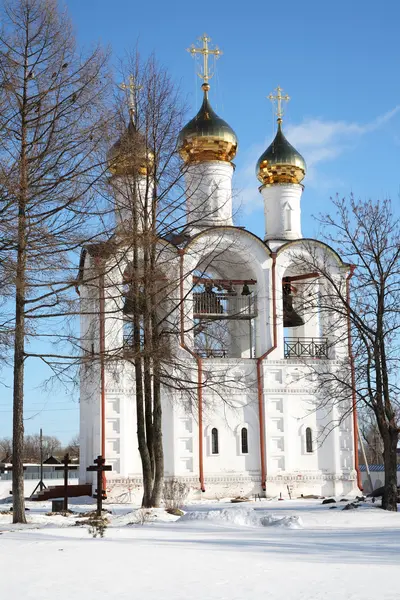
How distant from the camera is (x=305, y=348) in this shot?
24.0 metres

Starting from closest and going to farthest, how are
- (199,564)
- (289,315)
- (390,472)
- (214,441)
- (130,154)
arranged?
1. (199,564)
2. (130,154)
3. (390,472)
4. (214,441)
5. (289,315)

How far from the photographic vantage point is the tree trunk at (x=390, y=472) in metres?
15.4

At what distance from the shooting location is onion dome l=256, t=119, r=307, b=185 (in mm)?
25359

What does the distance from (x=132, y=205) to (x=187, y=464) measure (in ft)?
29.0

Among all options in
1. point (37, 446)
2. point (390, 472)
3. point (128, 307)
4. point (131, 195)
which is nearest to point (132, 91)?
point (131, 195)

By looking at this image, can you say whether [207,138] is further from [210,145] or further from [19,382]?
[19,382]

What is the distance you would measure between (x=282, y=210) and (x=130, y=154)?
11554 millimetres

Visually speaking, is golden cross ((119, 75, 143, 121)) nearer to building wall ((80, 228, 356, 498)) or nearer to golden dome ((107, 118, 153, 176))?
golden dome ((107, 118, 153, 176))

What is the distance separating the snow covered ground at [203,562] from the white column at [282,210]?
13771 mm

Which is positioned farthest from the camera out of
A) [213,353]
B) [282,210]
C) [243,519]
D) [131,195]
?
[282,210]

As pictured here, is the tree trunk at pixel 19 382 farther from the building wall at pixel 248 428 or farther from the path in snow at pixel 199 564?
the building wall at pixel 248 428

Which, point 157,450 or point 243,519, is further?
point 157,450

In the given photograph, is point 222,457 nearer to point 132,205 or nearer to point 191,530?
point 132,205

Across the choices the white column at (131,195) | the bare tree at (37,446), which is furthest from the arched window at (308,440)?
the bare tree at (37,446)
